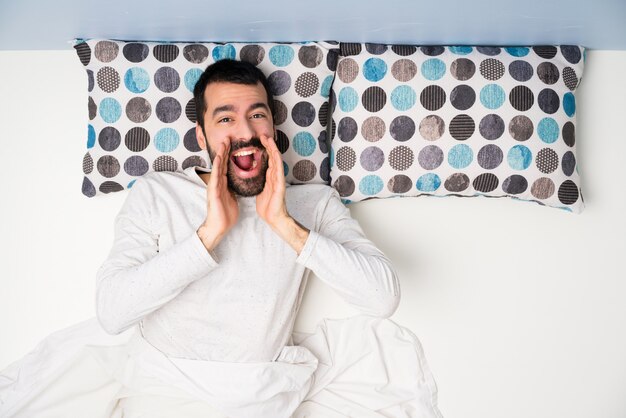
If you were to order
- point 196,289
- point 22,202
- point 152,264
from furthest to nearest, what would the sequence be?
point 22,202 < point 196,289 < point 152,264

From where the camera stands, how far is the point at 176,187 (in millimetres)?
1293

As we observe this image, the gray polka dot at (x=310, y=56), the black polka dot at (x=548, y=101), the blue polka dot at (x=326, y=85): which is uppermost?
the gray polka dot at (x=310, y=56)

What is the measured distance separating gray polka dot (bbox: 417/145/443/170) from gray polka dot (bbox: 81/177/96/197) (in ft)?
3.05

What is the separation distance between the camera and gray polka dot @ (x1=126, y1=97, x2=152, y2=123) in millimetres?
1345

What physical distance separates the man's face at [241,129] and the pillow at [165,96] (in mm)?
113

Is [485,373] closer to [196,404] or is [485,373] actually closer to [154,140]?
[196,404]

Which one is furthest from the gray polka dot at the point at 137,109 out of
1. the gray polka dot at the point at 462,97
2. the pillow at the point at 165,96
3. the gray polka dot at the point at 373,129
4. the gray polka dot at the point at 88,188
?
the gray polka dot at the point at 462,97

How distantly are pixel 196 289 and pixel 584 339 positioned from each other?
1.21m

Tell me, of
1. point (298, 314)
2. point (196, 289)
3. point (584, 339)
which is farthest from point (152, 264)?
point (584, 339)

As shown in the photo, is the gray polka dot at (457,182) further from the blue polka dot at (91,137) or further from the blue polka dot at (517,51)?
the blue polka dot at (91,137)

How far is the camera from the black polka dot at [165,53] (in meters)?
1.35

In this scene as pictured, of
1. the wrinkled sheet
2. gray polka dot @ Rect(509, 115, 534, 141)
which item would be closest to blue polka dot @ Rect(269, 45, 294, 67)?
gray polka dot @ Rect(509, 115, 534, 141)

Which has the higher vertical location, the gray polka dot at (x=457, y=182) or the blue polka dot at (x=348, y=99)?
the blue polka dot at (x=348, y=99)

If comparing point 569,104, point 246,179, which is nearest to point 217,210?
point 246,179
